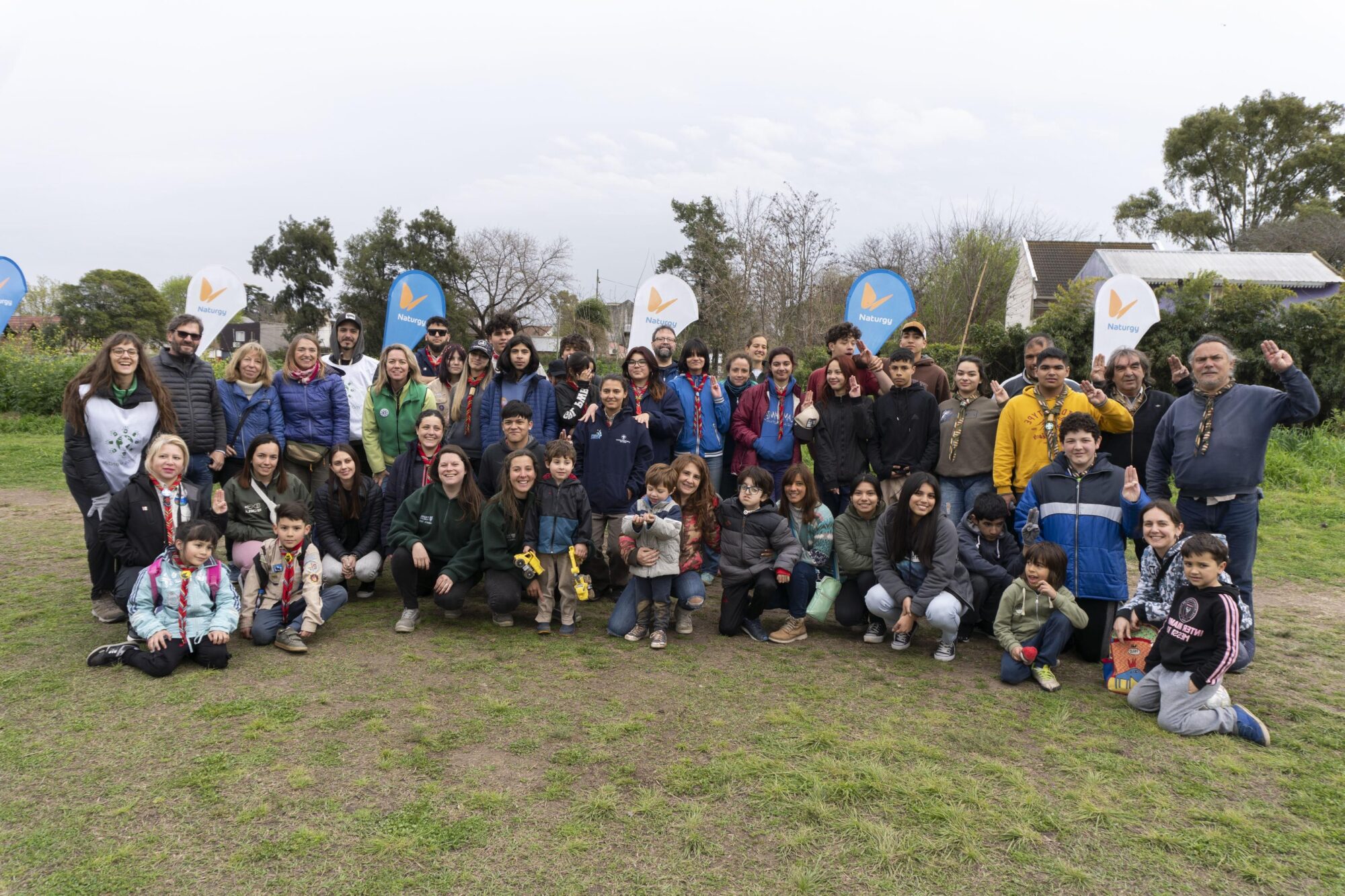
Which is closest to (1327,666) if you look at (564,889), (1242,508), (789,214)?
(1242,508)

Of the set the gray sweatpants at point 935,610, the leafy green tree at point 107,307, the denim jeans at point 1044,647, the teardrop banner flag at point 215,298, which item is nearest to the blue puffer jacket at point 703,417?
the gray sweatpants at point 935,610

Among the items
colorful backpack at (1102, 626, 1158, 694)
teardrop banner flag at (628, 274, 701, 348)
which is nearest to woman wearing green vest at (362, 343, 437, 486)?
teardrop banner flag at (628, 274, 701, 348)

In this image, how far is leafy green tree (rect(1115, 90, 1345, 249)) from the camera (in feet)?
125

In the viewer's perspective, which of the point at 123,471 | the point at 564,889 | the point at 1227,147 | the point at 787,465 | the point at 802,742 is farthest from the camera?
the point at 1227,147

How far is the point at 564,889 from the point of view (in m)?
2.52

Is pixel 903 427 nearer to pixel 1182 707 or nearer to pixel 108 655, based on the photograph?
pixel 1182 707

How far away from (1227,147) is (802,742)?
156 feet

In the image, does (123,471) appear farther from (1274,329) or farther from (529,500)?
(1274,329)

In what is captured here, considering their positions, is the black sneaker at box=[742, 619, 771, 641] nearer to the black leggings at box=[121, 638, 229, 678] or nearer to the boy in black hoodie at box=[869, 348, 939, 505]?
the boy in black hoodie at box=[869, 348, 939, 505]

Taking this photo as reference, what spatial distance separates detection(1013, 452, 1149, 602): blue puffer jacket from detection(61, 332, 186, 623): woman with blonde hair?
538cm

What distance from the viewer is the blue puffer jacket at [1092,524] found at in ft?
15.2

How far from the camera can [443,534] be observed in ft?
17.2

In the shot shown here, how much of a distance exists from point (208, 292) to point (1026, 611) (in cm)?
908

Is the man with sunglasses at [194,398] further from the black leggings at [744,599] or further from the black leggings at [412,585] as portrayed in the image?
the black leggings at [744,599]
